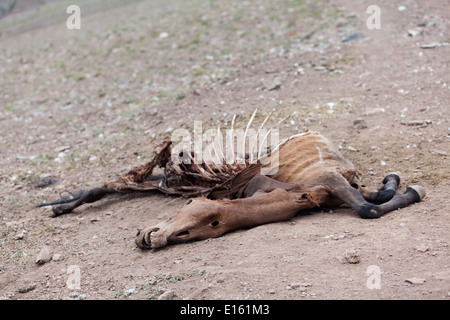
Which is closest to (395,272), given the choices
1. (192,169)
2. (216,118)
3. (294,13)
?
(192,169)

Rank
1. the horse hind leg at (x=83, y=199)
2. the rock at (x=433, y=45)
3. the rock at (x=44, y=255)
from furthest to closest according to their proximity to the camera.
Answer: the rock at (x=433, y=45) → the horse hind leg at (x=83, y=199) → the rock at (x=44, y=255)

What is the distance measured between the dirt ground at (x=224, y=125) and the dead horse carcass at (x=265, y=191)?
0.11 metres

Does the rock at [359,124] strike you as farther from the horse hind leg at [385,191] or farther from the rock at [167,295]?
the rock at [167,295]

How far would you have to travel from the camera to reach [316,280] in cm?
285

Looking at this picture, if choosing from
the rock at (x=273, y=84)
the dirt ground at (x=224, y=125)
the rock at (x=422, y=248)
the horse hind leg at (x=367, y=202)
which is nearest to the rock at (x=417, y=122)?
the dirt ground at (x=224, y=125)

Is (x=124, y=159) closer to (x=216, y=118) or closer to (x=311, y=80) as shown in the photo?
(x=216, y=118)

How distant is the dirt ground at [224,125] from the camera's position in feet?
10.1

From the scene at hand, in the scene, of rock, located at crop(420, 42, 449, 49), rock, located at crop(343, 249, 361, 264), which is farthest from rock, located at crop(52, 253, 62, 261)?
rock, located at crop(420, 42, 449, 49)

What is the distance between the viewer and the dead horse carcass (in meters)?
3.64

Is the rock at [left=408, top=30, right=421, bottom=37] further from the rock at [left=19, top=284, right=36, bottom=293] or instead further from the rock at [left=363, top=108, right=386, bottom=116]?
the rock at [left=19, top=284, right=36, bottom=293]

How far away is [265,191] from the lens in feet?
12.8

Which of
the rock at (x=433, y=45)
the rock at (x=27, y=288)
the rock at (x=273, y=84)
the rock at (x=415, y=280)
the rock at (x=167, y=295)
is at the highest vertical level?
the rock at (x=433, y=45)

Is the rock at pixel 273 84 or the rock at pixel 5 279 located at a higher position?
the rock at pixel 273 84
